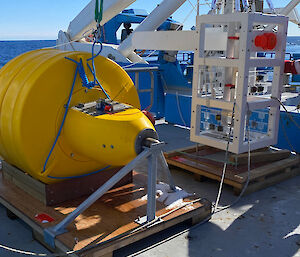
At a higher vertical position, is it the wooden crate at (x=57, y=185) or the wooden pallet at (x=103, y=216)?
the wooden crate at (x=57, y=185)

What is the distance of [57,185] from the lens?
3.42 metres

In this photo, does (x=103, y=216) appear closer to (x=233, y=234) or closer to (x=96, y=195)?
(x=96, y=195)

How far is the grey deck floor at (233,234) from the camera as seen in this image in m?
3.07

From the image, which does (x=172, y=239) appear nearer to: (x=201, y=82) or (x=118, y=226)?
(x=118, y=226)

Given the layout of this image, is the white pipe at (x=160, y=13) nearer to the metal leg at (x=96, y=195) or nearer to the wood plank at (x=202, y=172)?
the wood plank at (x=202, y=172)

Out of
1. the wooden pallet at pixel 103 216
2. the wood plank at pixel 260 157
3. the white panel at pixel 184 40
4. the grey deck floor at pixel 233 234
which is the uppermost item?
the white panel at pixel 184 40

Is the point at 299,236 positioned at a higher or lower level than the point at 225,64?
lower

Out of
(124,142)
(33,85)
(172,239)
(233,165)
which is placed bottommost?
(172,239)

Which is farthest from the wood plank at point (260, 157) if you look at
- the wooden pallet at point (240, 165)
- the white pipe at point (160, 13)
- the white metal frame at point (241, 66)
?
the white pipe at point (160, 13)

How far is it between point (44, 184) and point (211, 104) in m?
2.07

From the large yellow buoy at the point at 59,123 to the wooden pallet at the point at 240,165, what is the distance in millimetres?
1540

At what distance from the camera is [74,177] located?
3541mm

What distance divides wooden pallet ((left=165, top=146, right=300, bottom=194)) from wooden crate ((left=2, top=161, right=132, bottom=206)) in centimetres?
106

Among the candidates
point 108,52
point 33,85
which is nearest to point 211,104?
point 33,85
